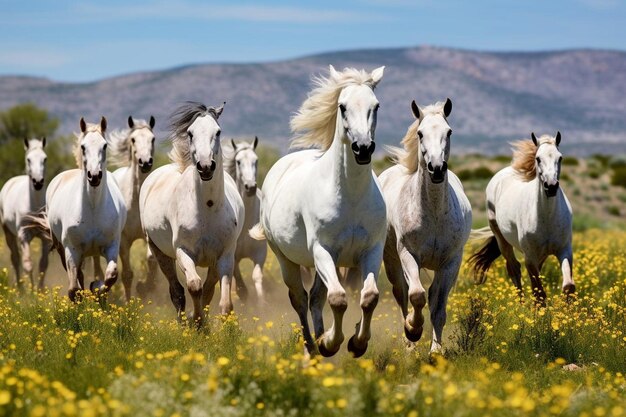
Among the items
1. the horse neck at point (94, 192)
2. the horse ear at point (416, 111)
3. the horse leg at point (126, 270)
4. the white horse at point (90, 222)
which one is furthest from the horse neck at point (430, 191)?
the horse leg at point (126, 270)

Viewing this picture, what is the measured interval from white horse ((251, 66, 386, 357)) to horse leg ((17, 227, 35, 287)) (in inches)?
286

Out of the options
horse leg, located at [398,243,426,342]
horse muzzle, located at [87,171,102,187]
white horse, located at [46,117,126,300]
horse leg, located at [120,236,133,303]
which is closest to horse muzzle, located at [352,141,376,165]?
horse leg, located at [398,243,426,342]

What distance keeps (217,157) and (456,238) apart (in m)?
2.71

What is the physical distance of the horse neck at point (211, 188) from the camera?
9758mm

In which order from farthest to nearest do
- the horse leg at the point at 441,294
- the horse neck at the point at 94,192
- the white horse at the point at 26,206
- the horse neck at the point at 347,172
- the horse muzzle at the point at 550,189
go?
1. the white horse at the point at 26,206
2. the horse neck at the point at 94,192
3. the horse muzzle at the point at 550,189
4. the horse leg at the point at 441,294
5. the horse neck at the point at 347,172

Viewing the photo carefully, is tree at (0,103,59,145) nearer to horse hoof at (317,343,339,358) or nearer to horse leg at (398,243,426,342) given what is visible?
horse leg at (398,243,426,342)

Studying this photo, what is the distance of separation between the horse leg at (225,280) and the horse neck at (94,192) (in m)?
2.14

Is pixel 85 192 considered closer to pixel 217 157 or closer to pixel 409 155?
Answer: pixel 217 157

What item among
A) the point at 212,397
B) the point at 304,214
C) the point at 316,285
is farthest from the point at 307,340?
the point at 212,397

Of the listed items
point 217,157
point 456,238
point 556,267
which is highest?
point 217,157

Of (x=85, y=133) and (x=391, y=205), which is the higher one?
(x=85, y=133)

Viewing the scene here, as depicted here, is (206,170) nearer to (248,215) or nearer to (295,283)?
(295,283)

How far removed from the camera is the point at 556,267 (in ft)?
46.8

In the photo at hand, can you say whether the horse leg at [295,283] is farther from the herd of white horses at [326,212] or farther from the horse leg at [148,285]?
the horse leg at [148,285]
